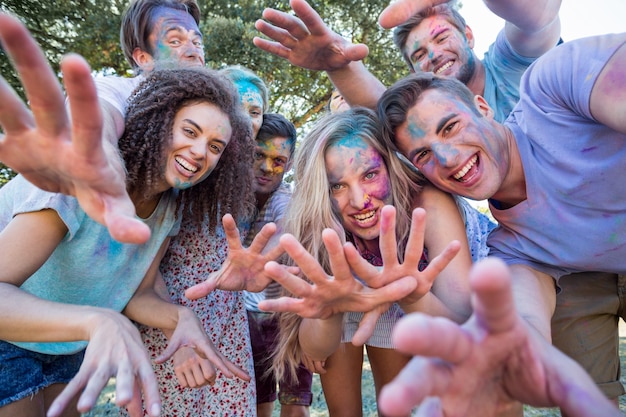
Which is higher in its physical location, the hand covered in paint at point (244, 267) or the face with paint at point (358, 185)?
the face with paint at point (358, 185)

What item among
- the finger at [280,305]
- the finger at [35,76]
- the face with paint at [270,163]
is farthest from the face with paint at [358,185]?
the finger at [35,76]

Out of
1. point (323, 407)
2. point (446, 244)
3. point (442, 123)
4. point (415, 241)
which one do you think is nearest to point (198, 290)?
point (415, 241)

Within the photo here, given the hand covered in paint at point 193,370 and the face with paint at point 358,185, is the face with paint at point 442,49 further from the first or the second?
the hand covered in paint at point 193,370

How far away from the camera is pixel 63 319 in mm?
1695

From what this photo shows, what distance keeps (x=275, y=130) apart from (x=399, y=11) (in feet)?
5.16

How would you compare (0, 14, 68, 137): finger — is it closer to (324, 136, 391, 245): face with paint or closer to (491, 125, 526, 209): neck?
(324, 136, 391, 245): face with paint

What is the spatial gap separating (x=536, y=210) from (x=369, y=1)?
7.24 m

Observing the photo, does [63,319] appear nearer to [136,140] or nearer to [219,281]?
[219,281]

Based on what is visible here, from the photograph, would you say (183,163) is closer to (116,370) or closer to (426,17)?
(116,370)

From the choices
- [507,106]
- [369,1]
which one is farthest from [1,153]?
[369,1]

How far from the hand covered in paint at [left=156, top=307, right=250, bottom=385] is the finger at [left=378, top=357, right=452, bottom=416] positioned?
3.75 ft

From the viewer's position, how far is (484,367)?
106 centimetres

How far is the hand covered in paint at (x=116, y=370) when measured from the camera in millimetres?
1358

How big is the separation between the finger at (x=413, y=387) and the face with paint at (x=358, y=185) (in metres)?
1.36
